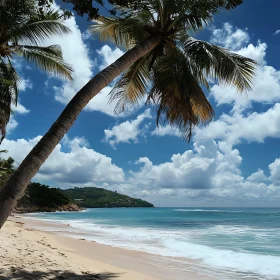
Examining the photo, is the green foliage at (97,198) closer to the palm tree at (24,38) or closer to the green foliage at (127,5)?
the palm tree at (24,38)

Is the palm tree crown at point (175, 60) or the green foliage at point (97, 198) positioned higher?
the green foliage at point (97, 198)

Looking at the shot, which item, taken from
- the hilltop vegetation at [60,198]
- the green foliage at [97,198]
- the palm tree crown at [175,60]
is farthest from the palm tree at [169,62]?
the green foliage at [97,198]

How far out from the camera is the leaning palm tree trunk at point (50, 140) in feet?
13.4

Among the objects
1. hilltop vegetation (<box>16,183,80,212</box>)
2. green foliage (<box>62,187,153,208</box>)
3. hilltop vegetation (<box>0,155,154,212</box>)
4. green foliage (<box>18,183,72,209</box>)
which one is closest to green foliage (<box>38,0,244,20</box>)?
hilltop vegetation (<box>0,155,154,212</box>)

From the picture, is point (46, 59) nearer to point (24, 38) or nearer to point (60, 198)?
point (24, 38)

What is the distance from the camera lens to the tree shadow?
6.05m

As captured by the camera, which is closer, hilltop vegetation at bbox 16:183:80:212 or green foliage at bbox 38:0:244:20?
green foliage at bbox 38:0:244:20

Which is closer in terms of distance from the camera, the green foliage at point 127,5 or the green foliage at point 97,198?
the green foliage at point 127,5

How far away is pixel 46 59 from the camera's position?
10.3m

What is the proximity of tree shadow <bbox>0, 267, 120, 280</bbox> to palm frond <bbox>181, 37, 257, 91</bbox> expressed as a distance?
17.5ft

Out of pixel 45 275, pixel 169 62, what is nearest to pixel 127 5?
pixel 169 62

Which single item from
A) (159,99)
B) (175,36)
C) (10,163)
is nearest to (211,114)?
(159,99)

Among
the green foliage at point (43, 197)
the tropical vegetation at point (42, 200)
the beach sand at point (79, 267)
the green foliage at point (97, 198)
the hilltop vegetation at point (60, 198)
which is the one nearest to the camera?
the beach sand at point (79, 267)

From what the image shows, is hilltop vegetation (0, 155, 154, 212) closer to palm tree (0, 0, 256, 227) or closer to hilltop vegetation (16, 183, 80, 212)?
hilltop vegetation (16, 183, 80, 212)
